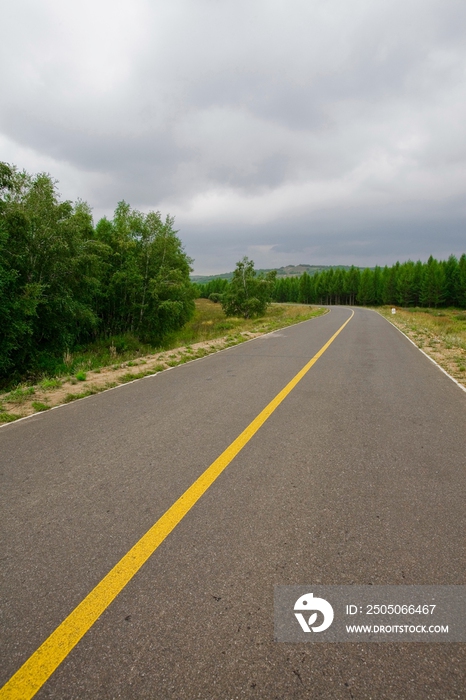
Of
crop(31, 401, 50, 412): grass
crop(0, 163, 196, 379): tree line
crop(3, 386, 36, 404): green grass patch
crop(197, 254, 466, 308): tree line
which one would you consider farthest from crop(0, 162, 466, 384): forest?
crop(197, 254, 466, 308): tree line

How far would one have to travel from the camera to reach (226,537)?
2543mm

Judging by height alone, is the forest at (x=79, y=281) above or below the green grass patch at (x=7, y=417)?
above

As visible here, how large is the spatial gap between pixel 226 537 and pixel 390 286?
103 m

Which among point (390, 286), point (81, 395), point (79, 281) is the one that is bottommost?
point (81, 395)

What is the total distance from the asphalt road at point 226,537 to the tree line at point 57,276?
33.7ft

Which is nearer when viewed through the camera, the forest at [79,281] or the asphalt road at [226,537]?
the asphalt road at [226,537]

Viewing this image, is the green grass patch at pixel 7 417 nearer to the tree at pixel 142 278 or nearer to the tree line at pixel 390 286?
the tree at pixel 142 278

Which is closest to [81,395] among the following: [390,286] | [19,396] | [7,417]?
[19,396]

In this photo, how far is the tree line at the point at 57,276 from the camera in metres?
13.6

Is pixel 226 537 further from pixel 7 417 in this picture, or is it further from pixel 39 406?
pixel 39 406

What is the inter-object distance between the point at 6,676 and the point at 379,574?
6.88ft

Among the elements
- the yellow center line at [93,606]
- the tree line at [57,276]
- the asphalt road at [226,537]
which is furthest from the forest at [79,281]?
the yellow center line at [93,606]

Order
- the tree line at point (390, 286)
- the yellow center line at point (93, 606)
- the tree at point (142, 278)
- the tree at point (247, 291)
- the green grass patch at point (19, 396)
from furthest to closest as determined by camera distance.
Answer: the tree line at point (390, 286) < the tree at point (247, 291) < the tree at point (142, 278) < the green grass patch at point (19, 396) < the yellow center line at point (93, 606)

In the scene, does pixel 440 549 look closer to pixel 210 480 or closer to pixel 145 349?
pixel 210 480
